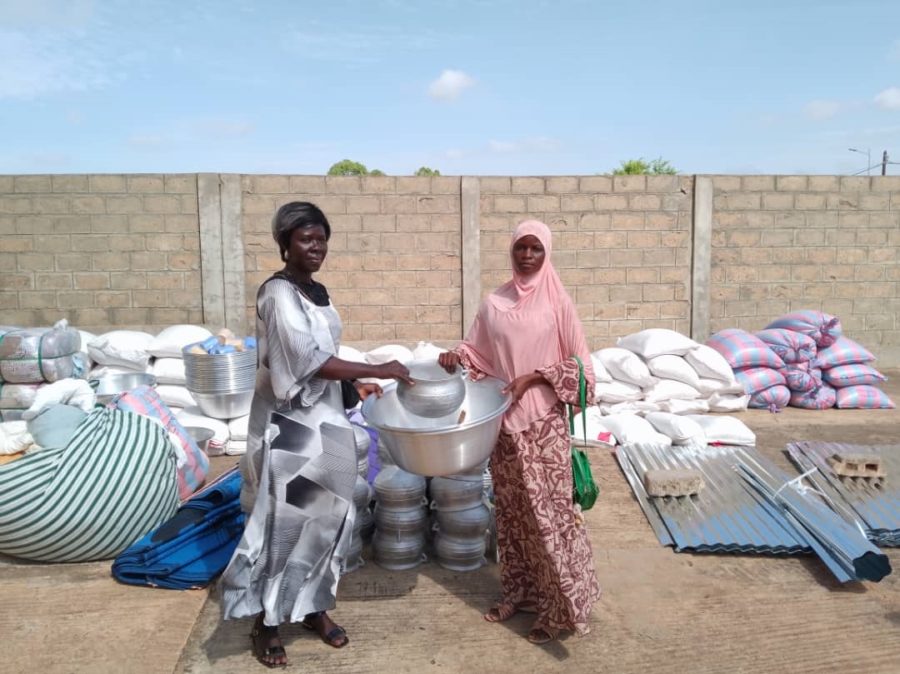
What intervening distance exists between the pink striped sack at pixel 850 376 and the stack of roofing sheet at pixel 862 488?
149 cm

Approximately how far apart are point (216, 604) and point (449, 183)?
16.7ft

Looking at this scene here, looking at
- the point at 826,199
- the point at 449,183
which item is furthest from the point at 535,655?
the point at 826,199

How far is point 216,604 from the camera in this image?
2918mm

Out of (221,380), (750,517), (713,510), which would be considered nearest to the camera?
(750,517)

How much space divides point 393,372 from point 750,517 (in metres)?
2.37

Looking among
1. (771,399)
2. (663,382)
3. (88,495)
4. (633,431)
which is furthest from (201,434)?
(771,399)

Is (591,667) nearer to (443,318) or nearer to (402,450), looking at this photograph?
(402,450)

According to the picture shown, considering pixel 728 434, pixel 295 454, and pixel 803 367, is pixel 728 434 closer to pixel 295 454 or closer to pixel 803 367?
pixel 803 367

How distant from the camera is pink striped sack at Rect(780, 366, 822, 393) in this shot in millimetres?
6102

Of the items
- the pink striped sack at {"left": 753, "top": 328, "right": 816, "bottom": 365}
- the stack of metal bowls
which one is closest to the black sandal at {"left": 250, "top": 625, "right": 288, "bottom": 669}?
the stack of metal bowls

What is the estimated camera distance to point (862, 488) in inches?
158

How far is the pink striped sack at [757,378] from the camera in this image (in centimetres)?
601

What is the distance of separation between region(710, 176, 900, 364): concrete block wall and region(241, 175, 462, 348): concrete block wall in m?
3.04

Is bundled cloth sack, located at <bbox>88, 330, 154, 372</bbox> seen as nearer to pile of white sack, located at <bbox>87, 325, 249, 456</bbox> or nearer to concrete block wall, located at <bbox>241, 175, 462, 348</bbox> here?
pile of white sack, located at <bbox>87, 325, 249, 456</bbox>
